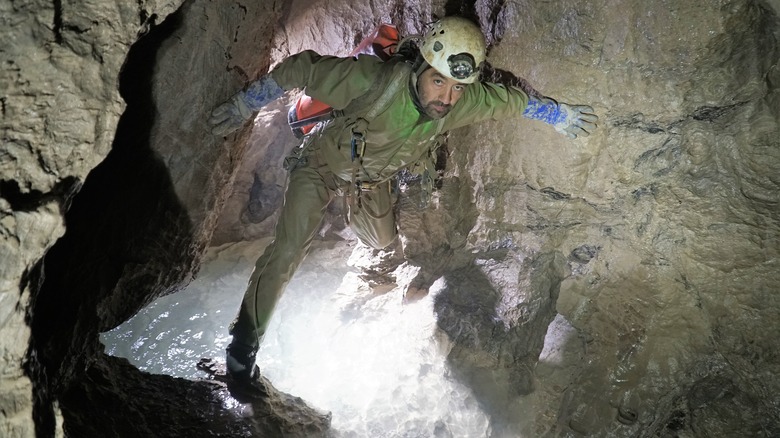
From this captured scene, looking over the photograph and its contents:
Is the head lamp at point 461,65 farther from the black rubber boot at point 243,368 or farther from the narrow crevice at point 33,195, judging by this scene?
the black rubber boot at point 243,368

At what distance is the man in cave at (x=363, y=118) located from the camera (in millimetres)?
3172

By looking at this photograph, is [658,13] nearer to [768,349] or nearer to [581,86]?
[581,86]

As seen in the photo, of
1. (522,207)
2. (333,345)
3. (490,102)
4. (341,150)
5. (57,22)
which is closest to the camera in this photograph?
(57,22)

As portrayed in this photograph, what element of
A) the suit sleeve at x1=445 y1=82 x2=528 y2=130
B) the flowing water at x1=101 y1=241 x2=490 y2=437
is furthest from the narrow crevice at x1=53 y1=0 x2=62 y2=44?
the flowing water at x1=101 y1=241 x2=490 y2=437

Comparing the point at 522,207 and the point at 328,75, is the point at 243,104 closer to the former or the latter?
the point at 328,75

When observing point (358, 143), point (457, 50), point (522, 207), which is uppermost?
point (457, 50)

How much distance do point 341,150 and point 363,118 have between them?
35 centimetres

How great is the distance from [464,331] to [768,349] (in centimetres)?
214

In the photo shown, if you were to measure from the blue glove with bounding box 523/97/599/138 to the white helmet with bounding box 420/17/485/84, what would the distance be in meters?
0.47

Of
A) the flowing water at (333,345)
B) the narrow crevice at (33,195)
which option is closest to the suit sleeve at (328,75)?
the narrow crevice at (33,195)

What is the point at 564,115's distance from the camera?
3.13m

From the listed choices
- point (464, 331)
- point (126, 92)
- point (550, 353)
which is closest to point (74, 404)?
point (126, 92)

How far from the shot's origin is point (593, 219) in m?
3.38

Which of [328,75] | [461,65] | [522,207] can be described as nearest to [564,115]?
[461,65]
